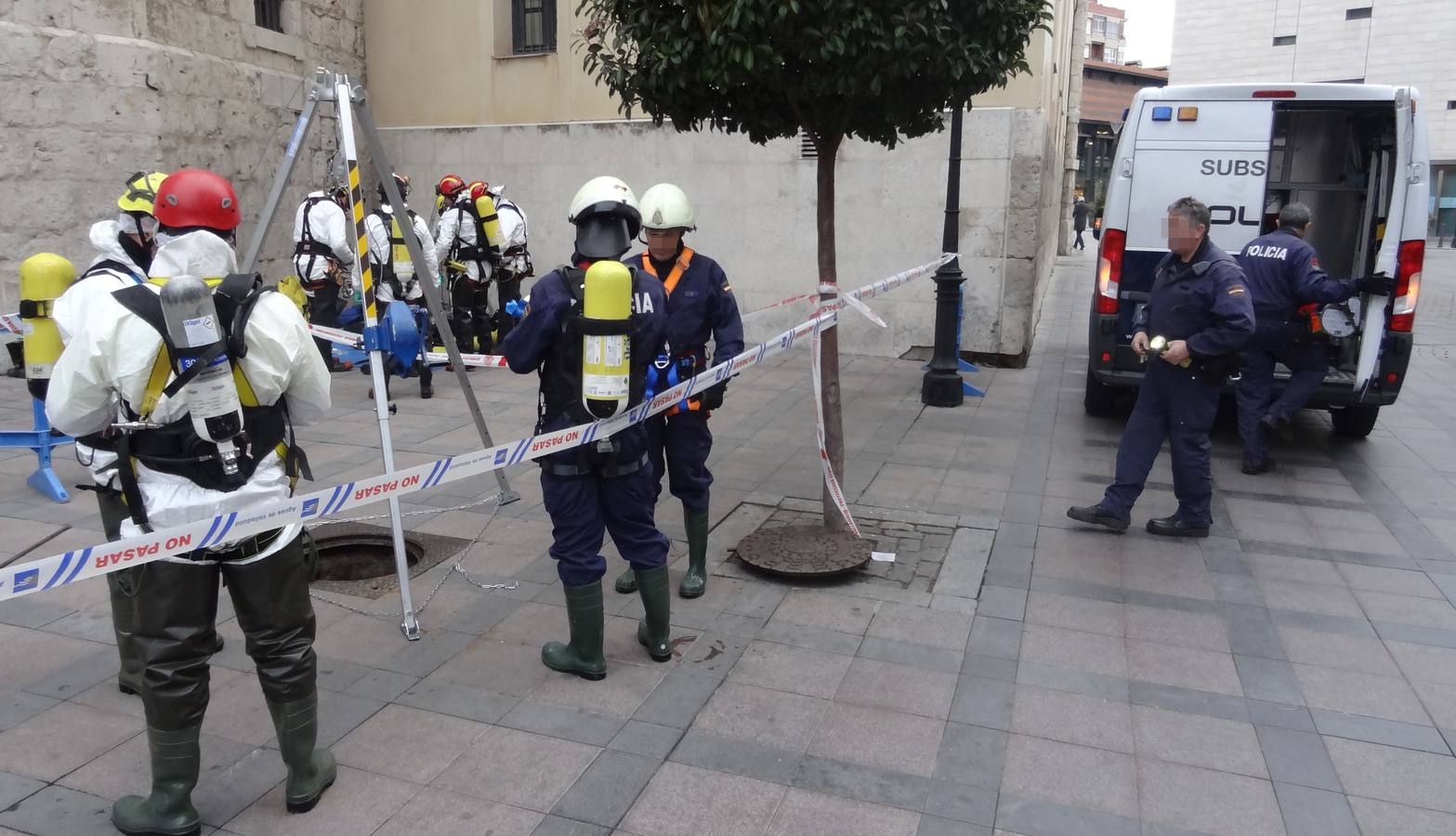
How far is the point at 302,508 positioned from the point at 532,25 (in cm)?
1060

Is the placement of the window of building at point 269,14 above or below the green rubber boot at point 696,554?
above

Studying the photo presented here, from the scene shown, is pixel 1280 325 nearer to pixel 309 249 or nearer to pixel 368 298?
pixel 368 298

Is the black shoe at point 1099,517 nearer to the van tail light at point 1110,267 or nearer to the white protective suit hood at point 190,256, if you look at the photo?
the van tail light at point 1110,267

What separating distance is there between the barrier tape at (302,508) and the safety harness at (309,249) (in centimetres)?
587

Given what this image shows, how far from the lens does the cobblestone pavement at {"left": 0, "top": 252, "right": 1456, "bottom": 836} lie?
314cm

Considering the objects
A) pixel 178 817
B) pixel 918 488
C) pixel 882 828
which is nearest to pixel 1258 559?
pixel 918 488

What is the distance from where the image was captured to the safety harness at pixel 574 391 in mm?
3596

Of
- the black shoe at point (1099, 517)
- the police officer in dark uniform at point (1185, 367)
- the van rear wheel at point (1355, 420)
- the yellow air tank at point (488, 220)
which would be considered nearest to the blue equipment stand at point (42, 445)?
the yellow air tank at point (488, 220)

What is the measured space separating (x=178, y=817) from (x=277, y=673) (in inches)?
18.3

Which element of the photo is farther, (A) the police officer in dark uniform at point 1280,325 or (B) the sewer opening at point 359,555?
(A) the police officer in dark uniform at point 1280,325

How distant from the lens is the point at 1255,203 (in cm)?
730

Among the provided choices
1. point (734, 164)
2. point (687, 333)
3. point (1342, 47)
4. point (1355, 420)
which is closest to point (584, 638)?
point (687, 333)

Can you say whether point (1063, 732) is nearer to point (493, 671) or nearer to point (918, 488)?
point (493, 671)

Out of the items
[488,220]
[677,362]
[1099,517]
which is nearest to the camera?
[677,362]
